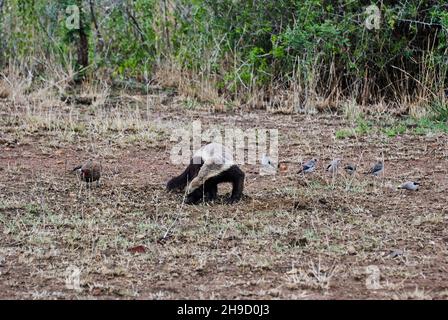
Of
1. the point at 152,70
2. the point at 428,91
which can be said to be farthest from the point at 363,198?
the point at 152,70

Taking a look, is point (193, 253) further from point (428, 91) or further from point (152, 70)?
point (152, 70)

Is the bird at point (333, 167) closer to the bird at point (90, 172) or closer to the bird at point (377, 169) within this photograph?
the bird at point (377, 169)

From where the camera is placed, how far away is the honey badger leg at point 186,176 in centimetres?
591

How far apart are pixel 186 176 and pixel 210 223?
68 cm

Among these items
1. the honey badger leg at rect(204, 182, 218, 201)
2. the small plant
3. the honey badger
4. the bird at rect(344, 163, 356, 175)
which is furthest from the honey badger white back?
the small plant

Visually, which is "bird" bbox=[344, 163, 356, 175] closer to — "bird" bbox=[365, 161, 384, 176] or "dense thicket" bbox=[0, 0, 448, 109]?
"bird" bbox=[365, 161, 384, 176]

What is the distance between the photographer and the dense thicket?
934 centimetres

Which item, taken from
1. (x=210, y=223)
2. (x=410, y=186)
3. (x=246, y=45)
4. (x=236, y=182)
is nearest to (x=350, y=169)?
(x=410, y=186)

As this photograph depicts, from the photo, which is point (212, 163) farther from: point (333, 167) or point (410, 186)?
point (410, 186)

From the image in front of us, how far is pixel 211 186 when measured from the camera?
19.4 ft

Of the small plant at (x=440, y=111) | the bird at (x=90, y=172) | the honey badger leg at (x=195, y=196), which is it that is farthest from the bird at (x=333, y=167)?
the small plant at (x=440, y=111)

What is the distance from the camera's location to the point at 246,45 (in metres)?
10.0

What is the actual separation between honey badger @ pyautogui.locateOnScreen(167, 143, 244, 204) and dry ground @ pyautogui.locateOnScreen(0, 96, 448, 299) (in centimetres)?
9
